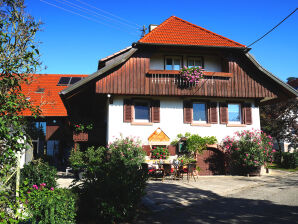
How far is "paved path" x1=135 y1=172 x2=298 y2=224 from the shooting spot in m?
6.45

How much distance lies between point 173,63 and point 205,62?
1925 mm

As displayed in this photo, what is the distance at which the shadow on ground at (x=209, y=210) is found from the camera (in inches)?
250

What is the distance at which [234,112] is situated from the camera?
1529 centimetres

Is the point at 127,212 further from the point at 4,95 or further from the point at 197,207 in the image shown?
the point at 4,95

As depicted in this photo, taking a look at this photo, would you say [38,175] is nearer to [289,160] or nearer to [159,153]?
[159,153]

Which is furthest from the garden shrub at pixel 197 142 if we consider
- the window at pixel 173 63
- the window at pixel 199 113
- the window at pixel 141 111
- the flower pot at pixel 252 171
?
the window at pixel 173 63

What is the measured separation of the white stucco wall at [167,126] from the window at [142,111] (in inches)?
20.9

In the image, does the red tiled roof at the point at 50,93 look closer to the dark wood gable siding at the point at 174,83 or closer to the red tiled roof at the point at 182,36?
the dark wood gable siding at the point at 174,83

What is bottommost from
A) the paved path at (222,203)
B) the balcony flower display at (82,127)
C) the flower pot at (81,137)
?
the paved path at (222,203)

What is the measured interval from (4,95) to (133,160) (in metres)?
9.25

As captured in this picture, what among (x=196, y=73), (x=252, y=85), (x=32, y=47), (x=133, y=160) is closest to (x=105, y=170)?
(x=32, y=47)

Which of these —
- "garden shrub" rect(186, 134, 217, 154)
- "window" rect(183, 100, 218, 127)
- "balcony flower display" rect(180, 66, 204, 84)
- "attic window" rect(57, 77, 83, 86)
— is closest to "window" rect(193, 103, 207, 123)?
"window" rect(183, 100, 218, 127)

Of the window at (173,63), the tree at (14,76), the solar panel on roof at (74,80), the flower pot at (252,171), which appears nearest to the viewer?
the tree at (14,76)

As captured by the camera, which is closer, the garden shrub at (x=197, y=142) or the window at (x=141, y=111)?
the garden shrub at (x=197, y=142)
